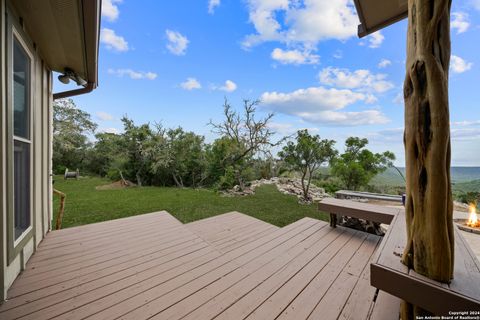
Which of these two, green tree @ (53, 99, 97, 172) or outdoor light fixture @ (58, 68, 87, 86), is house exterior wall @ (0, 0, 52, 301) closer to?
outdoor light fixture @ (58, 68, 87, 86)

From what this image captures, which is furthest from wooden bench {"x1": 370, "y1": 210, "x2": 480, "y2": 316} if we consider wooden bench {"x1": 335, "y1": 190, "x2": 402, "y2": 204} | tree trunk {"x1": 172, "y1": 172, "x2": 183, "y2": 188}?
tree trunk {"x1": 172, "y1": 172, "x2": 183, "y2": 188}

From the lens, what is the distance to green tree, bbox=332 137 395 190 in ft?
19.1

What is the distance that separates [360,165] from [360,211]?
3773mm

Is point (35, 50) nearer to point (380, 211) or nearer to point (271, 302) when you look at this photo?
point (271, 302)

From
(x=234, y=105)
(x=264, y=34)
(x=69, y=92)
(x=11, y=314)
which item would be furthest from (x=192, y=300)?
(x=234, y=105)

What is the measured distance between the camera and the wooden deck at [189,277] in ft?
4.76

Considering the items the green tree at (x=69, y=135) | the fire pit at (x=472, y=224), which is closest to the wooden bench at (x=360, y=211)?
the fire pit at (x=472, y=224)

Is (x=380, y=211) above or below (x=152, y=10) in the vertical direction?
below

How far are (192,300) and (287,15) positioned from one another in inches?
267

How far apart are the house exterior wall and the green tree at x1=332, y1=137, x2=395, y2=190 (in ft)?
21.0

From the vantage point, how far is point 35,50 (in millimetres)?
2197

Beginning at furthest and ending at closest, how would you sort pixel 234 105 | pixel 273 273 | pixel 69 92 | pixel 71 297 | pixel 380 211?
pixel 234 105, pixel 69 92, pixel 380 211, pixel 273 273, pixel 71 297

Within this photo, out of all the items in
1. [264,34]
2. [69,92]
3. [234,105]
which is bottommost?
[69,92]

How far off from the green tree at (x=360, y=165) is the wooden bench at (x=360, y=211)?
3.20 metres
